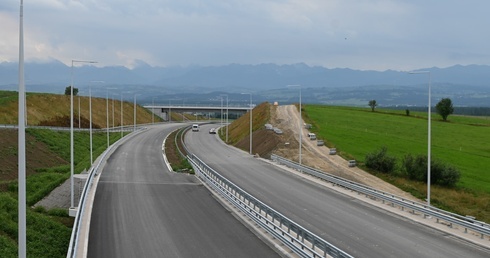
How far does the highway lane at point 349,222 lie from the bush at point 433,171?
9.61m

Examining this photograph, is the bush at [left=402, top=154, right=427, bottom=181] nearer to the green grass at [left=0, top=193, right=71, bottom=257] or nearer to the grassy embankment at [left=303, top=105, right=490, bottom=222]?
the grassy embankment at [left=303, top=105, right=490, bottom=222]

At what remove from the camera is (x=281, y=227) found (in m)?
24.4

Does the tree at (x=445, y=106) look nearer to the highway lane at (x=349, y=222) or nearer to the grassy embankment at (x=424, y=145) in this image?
the grassy embankment at (x=424, y=145)

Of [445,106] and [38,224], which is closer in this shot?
[38,224]

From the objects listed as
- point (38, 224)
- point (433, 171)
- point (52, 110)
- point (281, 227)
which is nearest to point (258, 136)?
point (433, 171)

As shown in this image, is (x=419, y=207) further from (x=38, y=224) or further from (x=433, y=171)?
(x=38, y=224)

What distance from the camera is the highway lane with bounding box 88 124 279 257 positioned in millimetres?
21469

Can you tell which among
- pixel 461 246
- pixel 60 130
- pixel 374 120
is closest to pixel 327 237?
pixel 461 246

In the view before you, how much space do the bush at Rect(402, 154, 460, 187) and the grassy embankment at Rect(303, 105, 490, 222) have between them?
0.79 metres

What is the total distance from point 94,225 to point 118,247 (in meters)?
4.54

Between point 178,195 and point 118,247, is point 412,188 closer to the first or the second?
point 178,195

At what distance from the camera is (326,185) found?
40.2 metres

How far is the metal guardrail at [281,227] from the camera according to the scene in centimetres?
1941

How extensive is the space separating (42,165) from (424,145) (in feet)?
137
